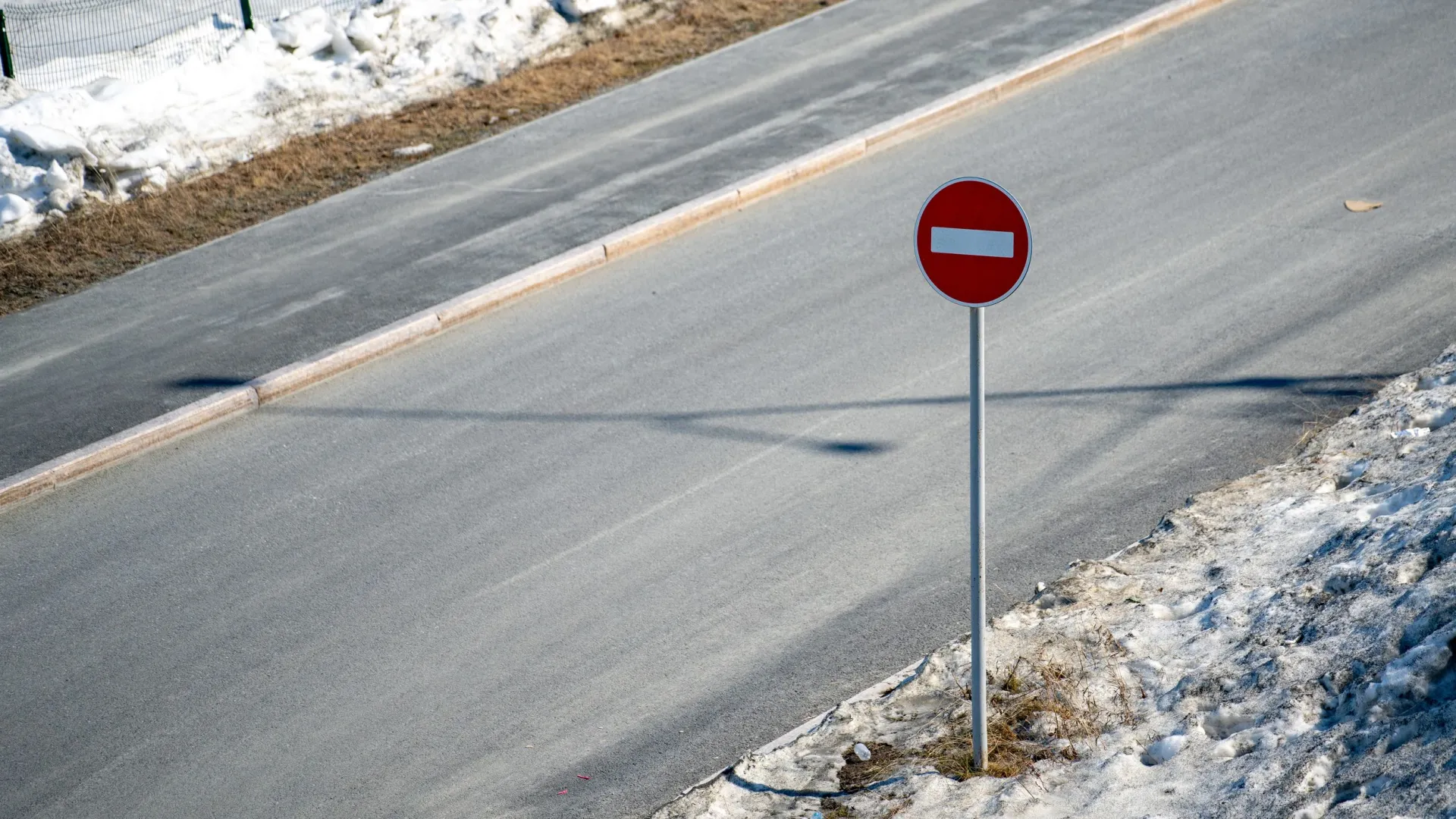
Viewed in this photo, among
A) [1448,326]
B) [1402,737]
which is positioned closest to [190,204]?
[1448,326]

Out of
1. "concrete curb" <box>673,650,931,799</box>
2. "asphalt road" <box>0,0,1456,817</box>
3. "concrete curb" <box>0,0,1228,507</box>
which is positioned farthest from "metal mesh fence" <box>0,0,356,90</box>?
"concrete curb" <box>673,650,931,799</box>

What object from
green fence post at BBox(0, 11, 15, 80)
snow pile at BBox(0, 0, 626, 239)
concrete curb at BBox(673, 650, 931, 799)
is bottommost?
concrete curb at BBox(673, 650, 931, 799)

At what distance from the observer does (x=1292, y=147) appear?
1215 centimetres

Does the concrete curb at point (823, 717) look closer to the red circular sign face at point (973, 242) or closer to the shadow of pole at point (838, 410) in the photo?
the red circular sign face at point (973, 242)

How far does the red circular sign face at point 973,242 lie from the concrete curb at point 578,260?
661 cm

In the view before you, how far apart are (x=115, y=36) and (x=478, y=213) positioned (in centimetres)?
730

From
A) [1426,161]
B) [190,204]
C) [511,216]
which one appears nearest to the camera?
[1426,161]

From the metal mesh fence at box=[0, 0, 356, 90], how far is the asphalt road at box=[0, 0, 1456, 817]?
320 inches

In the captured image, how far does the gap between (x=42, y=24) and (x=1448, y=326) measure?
1637 cm

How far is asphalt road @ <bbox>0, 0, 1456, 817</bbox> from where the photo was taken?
6.60 m

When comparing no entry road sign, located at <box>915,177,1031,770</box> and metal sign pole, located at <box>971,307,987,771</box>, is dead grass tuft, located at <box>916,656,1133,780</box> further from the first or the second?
no entry road sign, located at <box>915,177,1031,770</box>

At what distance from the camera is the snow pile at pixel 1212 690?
489cm

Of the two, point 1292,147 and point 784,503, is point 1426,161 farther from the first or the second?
point 784,503

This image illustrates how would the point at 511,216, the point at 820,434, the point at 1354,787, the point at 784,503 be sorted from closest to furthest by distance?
the point at 1354,787 < the point at 784,503 < the point at 820,434 < the point at 511,216
